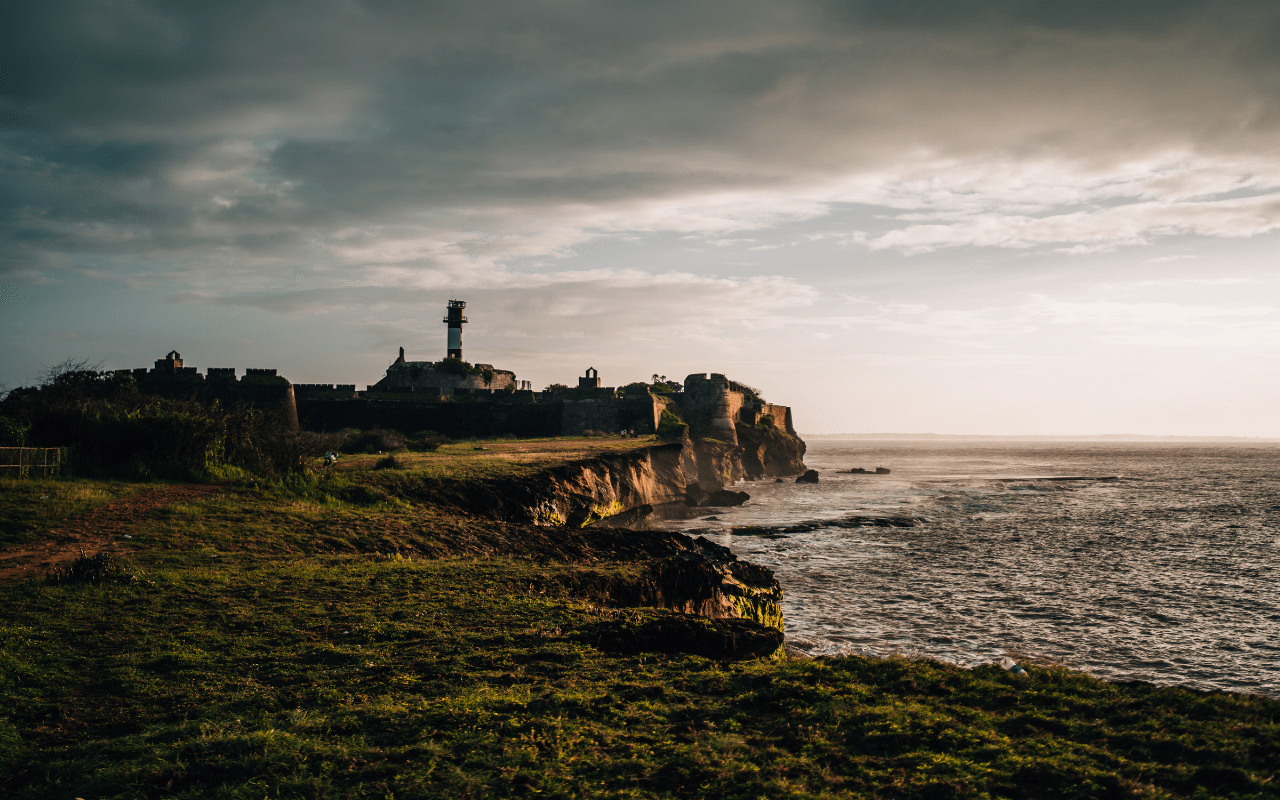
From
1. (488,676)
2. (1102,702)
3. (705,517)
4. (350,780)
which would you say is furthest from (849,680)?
(705,517)

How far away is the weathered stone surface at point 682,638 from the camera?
7188mm

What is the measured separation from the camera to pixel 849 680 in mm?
6207

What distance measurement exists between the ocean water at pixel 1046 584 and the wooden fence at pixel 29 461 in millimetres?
15618

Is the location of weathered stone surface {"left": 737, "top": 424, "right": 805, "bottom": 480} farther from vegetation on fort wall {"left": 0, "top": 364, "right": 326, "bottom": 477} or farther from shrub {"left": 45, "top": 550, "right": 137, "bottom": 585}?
shrub {"left": 45, "top": 550, "right": 137, "bottom": 585}

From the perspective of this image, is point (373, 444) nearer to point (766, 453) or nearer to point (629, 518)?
point (629, 518)

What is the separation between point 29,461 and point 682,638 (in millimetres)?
14530

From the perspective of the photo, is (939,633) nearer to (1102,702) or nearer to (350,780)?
(1102,702)

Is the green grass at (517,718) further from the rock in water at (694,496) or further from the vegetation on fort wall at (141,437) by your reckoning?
the rock in water at (694,496)

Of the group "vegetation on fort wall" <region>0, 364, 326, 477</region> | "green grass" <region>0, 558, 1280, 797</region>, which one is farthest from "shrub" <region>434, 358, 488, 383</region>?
"green grass" <region>0, 558, 1280, 797</region>

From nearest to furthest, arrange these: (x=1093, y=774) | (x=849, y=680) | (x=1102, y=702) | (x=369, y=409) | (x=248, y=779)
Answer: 1. (x=248, y=779)
2. (x=1093, y=774)
3. (x=1102, y=702)
4. (x=849, y=680)
5. (x=369, y=409)

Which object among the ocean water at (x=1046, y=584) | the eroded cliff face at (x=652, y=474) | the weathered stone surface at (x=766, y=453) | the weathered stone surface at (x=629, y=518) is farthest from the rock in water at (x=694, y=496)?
the weathered stone surface at (x=766, y=453)

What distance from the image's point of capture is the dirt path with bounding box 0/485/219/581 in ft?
29.7

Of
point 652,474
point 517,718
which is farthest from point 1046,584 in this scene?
point 652,474

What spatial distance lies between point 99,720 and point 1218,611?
19.6m
